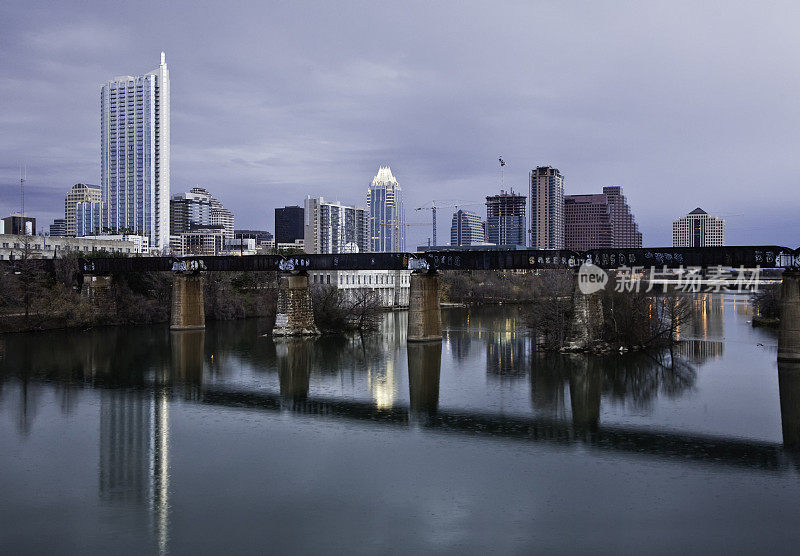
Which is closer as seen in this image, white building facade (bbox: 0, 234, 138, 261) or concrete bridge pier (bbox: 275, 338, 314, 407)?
concrete bridge pier (bbox: 275, 338, 314, 407)

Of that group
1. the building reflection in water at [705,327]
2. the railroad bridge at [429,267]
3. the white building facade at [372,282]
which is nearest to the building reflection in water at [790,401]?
the railroad bridge at [429,267]

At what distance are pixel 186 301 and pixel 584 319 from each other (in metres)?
40.2

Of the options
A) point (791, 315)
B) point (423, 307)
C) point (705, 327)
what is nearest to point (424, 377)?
point (423, 307)

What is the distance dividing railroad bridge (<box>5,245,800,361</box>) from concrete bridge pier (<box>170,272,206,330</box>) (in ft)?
0.32

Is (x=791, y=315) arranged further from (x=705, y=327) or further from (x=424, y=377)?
(x=705, y=327)

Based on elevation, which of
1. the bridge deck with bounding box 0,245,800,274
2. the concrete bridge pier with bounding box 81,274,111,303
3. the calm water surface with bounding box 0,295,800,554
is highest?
the bridge deck with bounding box 0,245,800,274

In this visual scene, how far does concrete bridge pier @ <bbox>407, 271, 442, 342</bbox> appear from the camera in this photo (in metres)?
58.7

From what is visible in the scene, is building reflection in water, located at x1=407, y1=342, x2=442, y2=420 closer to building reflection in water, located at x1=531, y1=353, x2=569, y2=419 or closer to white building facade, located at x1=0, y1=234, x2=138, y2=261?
building reflection in water, located at x1=531, y1=353, x2=569, y2=419

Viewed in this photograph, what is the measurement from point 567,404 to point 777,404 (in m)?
9.46

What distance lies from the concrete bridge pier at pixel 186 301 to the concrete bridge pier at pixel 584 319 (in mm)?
38582

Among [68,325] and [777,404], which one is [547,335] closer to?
[777,404]

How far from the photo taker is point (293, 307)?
6488cm

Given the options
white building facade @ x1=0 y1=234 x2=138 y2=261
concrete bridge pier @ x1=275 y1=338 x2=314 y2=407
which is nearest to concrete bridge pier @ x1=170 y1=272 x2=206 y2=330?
concrete bridge pier @ x1=275 y1=338 x2=314 y2=407

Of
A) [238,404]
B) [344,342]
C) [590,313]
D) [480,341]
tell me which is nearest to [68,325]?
[344,342]
